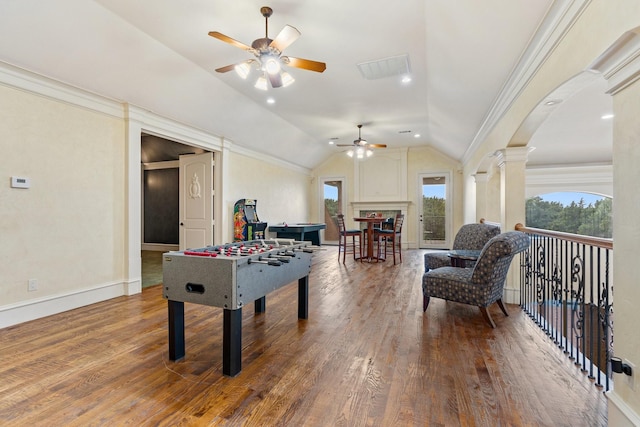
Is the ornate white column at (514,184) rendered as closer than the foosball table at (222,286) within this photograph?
No

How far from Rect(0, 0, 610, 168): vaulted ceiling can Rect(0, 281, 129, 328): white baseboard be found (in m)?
2.40

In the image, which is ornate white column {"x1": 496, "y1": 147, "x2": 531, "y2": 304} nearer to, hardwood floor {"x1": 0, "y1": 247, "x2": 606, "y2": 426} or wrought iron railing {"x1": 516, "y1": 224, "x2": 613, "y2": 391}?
wrought iron railing {"x1": 516, "y1": 224, "x2": 613, "y2": 391}

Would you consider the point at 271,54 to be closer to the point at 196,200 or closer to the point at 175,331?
the point at 175,331

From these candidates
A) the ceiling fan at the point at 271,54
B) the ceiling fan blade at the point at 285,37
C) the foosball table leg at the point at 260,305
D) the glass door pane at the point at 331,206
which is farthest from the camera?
the glass door pane at the point at 331,206

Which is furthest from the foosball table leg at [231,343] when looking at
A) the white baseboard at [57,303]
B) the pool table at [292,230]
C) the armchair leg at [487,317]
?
the pool table at [292,230]

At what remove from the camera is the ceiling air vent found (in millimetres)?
3882

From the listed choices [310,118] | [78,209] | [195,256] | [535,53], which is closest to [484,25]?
[535,53]

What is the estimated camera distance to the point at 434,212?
364 inches

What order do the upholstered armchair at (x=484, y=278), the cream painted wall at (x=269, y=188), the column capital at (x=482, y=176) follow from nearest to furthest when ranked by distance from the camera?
the upholstered armchair at (x=484, y=278) < the column capital at (x=482, y=176) < the cream painted wall at (x=269, y=188)

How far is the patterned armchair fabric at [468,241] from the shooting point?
4336 millimetres

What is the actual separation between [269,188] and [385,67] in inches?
183

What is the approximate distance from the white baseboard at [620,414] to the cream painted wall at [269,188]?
587 cm

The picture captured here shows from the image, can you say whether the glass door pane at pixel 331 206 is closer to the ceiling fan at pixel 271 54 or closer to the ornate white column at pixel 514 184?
the ornate white column at pixel 514 184

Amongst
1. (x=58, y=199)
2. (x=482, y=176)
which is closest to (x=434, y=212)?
(x=482, y=176)
